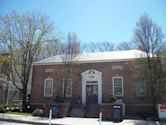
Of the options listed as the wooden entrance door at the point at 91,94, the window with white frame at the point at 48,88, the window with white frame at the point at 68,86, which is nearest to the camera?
the wooden entrance door at the point at 91,94

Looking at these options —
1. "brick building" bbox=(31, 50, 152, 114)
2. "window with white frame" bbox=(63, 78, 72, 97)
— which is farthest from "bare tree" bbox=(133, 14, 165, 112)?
"window with white frame" bbox=(63, 78, 72, 97)

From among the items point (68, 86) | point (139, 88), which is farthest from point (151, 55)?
point (68, 86)

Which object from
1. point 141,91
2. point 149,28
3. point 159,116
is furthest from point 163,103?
point 149,28

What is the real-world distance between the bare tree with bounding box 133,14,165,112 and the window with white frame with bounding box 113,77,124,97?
468cm

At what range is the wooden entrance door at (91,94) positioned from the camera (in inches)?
953

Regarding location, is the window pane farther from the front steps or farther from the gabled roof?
the front steps

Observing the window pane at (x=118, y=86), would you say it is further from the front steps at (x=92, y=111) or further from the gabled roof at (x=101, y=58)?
the front steps at (x=92, y=111)

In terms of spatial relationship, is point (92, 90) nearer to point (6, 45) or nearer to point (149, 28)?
point (149, 28)

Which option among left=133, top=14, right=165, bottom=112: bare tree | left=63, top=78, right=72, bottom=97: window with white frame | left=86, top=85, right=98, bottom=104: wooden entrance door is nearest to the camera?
left=133, top=14, right=165, bottom=112: bare tree

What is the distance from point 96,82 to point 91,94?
1.40 metres

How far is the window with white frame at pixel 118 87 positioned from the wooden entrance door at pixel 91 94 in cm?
206

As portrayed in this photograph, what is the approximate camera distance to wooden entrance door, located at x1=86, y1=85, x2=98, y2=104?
24203mm

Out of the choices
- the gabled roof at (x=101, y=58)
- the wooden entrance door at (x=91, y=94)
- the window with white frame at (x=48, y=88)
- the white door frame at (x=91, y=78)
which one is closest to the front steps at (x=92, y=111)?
the wooden entrance door at (x=91, y=94)

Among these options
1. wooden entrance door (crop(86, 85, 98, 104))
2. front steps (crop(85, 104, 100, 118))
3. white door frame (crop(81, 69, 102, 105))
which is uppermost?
white door frame (crop(81, 69, 102, 105))
